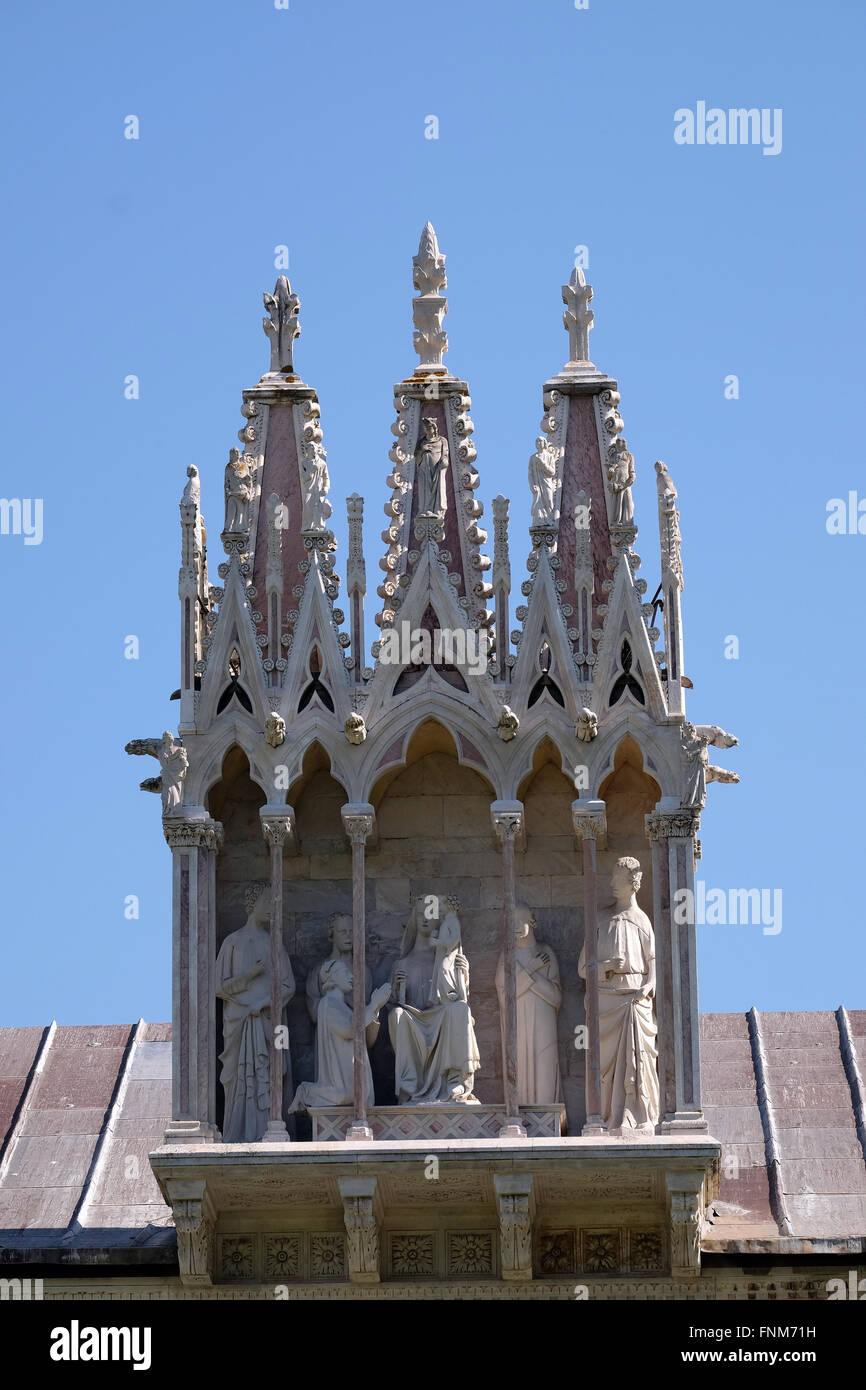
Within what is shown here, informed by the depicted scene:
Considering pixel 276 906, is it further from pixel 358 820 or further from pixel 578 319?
pixel 578 319

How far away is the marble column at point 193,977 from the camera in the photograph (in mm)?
27984

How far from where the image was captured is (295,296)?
30516mm

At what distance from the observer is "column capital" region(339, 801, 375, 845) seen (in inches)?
1123

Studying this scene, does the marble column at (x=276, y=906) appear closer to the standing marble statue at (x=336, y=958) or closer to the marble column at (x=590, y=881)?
the standing marble statue at (x=336, y=958)

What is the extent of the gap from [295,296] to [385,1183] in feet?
25.4

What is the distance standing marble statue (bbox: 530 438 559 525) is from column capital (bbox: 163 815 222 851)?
3623mm

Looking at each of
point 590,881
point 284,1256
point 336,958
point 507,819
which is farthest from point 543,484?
point 284,1256

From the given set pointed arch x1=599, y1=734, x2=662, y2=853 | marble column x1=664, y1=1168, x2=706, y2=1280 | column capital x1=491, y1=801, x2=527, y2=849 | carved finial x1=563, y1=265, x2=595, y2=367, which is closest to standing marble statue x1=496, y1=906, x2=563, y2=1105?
column capital x1=491, y1=801, x2=527, y2=849

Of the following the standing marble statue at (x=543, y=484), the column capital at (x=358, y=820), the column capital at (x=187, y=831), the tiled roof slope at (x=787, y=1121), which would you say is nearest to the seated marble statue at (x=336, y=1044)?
the column capital at (x=358, y=820)

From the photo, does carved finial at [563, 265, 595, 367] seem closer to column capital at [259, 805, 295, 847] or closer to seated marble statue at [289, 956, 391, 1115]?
column capital at [259, 805, 295, 847]

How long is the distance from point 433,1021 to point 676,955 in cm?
195

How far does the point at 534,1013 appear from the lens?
94.0 feet

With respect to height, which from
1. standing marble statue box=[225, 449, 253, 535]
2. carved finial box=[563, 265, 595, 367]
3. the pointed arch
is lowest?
the pointed arch

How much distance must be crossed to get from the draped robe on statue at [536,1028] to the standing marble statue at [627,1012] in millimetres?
318
